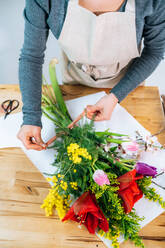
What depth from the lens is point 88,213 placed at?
0.53m

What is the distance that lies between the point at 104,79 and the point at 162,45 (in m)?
0.24

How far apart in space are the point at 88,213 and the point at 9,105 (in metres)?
0.50

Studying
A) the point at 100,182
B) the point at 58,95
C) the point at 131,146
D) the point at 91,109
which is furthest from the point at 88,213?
the point at 58,95

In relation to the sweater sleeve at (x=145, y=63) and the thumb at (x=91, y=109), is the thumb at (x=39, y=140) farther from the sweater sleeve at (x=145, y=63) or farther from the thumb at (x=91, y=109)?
the sweater sleeve at (x=145, y=63)

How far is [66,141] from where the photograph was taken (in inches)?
24.4

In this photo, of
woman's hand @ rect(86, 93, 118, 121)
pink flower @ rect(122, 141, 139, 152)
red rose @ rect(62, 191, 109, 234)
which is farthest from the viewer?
woman's hand @ rect(86, 93, 118, 121)

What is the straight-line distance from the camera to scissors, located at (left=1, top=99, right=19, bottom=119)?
0.79 metres

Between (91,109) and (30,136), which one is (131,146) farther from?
(30,136)

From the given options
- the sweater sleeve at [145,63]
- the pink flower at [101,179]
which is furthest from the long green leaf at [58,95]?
the pink flower at [101,179]

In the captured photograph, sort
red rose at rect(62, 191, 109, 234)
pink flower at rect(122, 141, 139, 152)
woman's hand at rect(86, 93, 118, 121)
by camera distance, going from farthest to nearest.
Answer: woman's hand at rect(86, 93, 118, 121), pink flower at rect(122, 141, 139, 152), red rose at rect(62, 191, 109, 234)

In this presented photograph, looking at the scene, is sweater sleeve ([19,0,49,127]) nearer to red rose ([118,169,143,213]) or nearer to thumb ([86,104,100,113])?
thumb ([86,104,100,113])

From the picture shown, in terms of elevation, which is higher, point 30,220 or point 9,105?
point 9,105

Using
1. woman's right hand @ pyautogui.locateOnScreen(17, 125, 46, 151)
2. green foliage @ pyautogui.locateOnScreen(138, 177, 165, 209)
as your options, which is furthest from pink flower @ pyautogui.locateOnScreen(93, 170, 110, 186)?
woman's right hand @ pyautogui.locateOnScreen(17, 125, 46, 151)

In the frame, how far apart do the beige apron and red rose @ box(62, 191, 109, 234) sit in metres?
0.44
